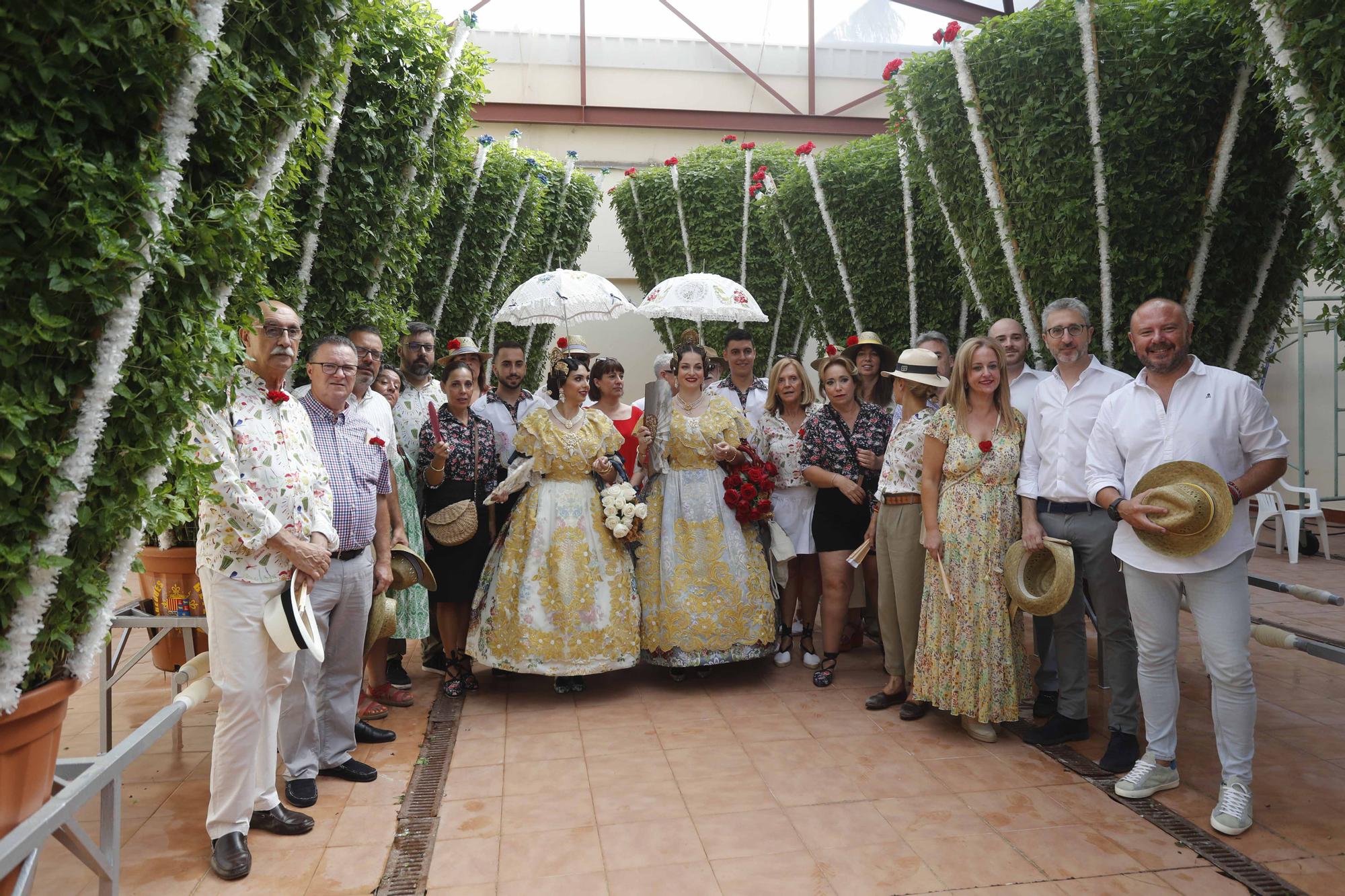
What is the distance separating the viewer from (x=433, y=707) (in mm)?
4840

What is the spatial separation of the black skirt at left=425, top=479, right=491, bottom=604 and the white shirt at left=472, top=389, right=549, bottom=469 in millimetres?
302

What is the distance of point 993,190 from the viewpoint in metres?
5.11

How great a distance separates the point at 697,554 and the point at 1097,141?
9.71ft

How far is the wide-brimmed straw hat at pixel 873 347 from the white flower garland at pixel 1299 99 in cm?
253

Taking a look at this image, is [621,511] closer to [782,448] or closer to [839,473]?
[782,448]

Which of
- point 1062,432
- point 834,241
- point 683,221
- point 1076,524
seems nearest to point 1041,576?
point 1076,524

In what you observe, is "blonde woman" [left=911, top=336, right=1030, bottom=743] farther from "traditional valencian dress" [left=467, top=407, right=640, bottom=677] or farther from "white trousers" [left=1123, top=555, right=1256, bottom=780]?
"traditional valencian dress" [left=467, top=407, right=640, bottom=677]

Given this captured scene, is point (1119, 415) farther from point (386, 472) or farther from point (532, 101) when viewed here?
point (532, 101)

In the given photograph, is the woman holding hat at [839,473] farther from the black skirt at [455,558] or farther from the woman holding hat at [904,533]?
the black skirt at [455,558]

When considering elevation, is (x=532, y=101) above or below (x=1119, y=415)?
above

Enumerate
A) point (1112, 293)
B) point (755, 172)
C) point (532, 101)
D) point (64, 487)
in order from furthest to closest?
point (532, 101), point (755, 172), point (1112, 293), point (64, 487)

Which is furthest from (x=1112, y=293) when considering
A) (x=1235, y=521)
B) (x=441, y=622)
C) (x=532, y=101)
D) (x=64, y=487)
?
(x=532, y=101)

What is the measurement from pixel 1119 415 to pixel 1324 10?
1508mm

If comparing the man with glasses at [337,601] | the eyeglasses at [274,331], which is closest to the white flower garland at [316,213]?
the man with glasses at [337,601]
